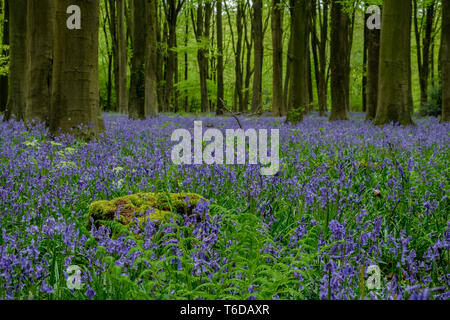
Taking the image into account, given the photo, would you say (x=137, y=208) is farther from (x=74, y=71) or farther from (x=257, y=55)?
(x=257, y=55)

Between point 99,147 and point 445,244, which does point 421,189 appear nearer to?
point 445,244

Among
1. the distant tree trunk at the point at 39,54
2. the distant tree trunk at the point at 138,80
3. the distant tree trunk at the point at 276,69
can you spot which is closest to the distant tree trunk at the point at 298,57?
the distant tree trunk at the point at 276,69

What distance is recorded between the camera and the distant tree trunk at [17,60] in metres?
10.9

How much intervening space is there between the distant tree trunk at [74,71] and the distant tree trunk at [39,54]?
4.88 ft

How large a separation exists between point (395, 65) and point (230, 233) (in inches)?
360

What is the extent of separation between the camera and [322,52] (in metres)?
25.0

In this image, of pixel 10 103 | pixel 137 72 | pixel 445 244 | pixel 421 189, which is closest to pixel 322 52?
pixel 137 72

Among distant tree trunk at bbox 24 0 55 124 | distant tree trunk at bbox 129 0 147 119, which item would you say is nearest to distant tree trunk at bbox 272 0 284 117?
distant tree trunk at bbox 129 0 147 119

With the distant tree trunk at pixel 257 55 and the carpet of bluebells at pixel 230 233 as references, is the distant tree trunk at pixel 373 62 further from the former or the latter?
the carpet of bluebells at pixel 230 233

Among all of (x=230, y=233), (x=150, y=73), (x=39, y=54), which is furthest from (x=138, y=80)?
Result: (x=230, y=233)

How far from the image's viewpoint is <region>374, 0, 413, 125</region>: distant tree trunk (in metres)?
10.3

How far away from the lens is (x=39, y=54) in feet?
27.8

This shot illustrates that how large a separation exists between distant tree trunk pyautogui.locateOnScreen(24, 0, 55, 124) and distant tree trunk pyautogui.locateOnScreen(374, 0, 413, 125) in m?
8.33

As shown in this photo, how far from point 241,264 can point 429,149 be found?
5312mm
